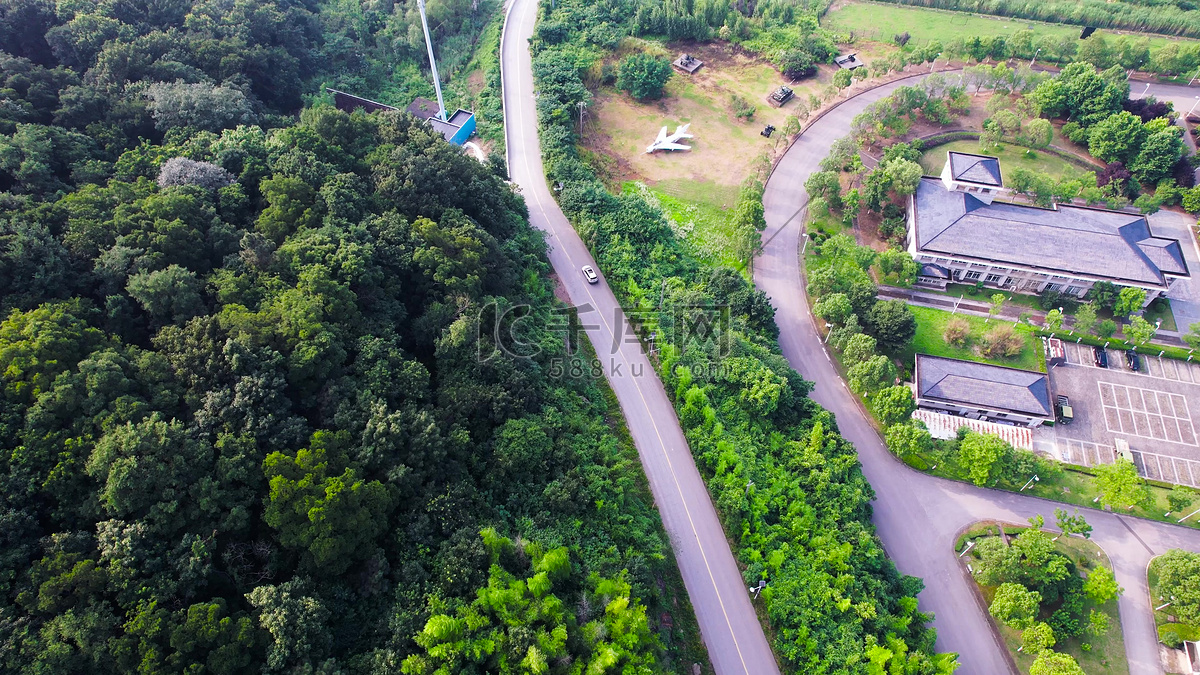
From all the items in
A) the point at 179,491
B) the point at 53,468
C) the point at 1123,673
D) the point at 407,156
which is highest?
the point at 407,156

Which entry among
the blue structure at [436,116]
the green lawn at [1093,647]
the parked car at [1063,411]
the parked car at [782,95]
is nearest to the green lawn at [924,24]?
the parked car at [782,95]

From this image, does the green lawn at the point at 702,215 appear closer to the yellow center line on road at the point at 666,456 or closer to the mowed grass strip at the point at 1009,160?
the yellow center line on road at the point at 666,456

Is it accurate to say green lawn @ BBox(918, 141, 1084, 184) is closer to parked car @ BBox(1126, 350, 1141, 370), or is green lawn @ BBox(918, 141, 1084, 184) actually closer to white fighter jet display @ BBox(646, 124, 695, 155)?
parked car @ BBox(1126, 350, 1141, 370)

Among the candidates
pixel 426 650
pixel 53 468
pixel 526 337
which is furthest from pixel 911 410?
pixel 53 468

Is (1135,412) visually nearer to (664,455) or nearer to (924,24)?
(664,455)

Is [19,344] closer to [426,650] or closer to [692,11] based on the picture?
[426,650]

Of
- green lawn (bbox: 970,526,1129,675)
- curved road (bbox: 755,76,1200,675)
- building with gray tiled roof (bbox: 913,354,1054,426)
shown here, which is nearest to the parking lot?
building with gray tiled roof (bbox: 913,354,1054,426)
